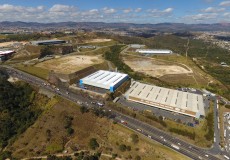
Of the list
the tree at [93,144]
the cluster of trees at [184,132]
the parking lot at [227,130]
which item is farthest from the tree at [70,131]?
the parking lot at [227,130]

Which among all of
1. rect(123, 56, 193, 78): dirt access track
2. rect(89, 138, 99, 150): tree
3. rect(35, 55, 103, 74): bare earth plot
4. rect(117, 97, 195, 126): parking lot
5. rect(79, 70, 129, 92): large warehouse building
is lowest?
rect(89, 138, 99, 150): tree

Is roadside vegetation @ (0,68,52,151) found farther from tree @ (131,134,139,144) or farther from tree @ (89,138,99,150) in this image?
tree @ (131,134,139,144)

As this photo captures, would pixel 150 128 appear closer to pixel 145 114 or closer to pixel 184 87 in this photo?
pixel 145 114

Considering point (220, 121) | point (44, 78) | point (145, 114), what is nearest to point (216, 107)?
point (220, 121)

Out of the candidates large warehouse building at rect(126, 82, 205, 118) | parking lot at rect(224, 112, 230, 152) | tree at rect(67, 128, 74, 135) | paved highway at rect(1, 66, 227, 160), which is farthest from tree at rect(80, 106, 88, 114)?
parking lot at rect(224, 112, 230, 152)

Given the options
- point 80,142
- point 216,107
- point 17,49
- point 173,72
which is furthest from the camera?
point 17,49

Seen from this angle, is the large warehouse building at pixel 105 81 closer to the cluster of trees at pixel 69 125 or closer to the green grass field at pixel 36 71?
the cluster of trees at pixel 69 125
